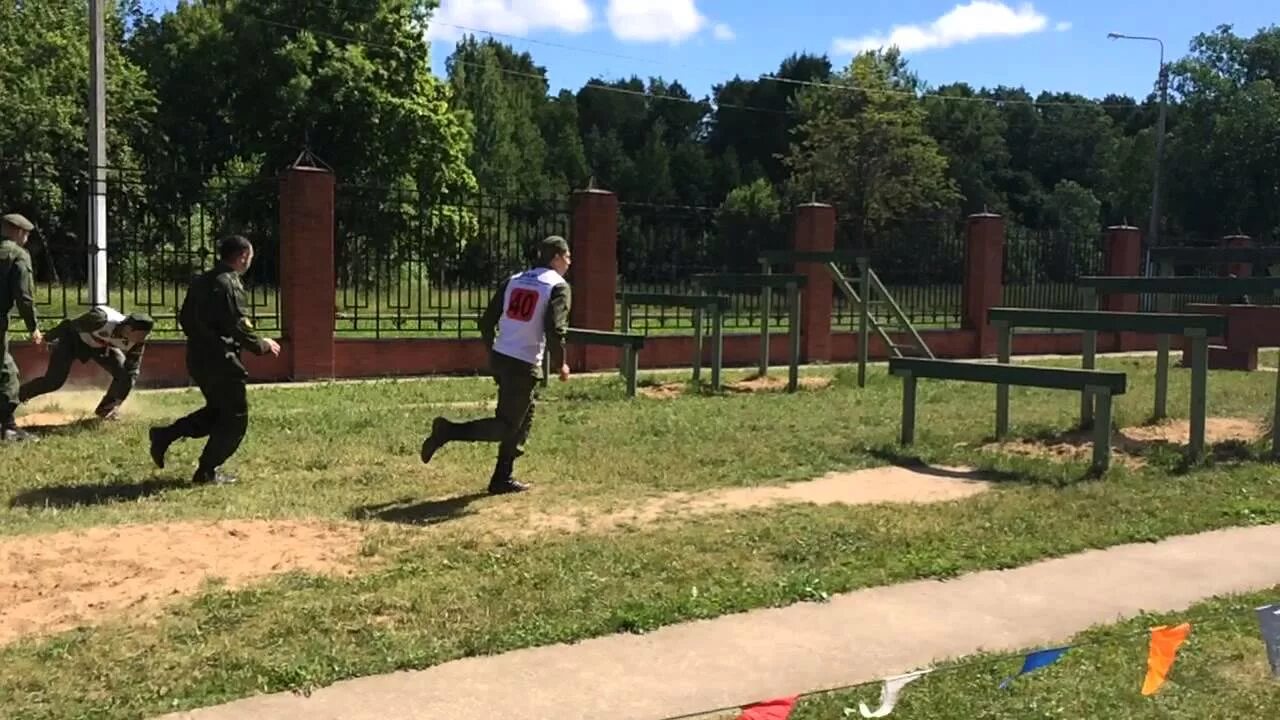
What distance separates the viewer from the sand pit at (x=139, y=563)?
17.4 feet

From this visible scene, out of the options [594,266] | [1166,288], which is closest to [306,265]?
[594,266]

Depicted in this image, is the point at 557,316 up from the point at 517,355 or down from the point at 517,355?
up

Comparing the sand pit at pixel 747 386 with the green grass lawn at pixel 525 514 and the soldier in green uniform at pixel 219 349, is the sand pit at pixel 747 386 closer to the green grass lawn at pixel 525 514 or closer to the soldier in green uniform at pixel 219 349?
the green grass lawn at pixel 525 514

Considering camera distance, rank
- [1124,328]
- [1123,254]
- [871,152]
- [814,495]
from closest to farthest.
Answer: [814,495]
[1124,328]
[1123,254]
[871,152]

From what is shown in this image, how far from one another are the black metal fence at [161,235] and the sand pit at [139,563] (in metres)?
8.65

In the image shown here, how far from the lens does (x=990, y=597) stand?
5844 mm

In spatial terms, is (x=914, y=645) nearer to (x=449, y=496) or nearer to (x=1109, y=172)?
(x=449, y=496)

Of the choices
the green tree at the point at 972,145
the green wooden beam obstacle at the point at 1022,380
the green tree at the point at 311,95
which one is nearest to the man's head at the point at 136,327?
the green wooden beam obstacle at the point at 1022,380

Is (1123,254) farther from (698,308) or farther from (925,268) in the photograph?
(698,308)

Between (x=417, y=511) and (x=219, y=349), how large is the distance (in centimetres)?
179

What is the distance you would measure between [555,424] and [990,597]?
18.9 feet

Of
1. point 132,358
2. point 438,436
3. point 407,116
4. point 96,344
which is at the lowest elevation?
point 438,436

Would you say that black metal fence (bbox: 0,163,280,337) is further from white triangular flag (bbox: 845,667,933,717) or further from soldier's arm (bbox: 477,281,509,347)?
white triangular flag (bbox: 845,667,933,717)

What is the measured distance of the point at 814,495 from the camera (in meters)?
8.16
